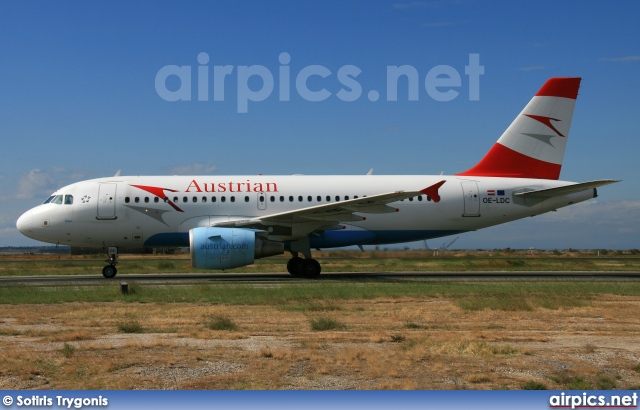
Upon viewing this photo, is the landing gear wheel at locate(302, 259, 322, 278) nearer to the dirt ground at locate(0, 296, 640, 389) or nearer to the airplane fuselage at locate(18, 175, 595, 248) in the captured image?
the airplane fuselage at locate(18, 175, 595, 248)

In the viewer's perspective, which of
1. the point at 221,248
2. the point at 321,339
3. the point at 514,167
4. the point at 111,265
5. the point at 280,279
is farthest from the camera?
the point at 514,167

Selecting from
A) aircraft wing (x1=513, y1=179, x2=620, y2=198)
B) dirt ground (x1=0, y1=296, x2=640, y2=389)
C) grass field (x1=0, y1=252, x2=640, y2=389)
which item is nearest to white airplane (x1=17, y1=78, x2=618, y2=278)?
aircraft wing (x1=513, y1=179, x2=620, y2=198)

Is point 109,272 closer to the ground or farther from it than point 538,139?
closer to the ground

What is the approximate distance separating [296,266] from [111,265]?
6714mm

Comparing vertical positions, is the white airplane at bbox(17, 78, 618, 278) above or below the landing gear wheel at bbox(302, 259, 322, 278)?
above

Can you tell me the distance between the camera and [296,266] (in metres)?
25.5

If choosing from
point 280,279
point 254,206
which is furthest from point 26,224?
point 280,279

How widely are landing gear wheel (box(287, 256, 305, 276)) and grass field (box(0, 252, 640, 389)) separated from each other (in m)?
6.57

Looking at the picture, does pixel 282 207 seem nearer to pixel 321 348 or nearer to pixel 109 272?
pixel 109 272

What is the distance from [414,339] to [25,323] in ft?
23.6

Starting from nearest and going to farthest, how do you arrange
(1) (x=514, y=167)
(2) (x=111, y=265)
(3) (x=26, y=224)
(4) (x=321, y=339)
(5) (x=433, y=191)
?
(4) (x=321, y=339) → (5) (x=433, y=191) → (2) (x=111, y=265) → (3) (x=26, y=224) → (1) (x=514, y=167)

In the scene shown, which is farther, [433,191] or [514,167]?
[514,167]

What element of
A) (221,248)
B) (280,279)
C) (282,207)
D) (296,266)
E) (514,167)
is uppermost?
(514,167)

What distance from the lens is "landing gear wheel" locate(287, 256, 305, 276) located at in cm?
2527
